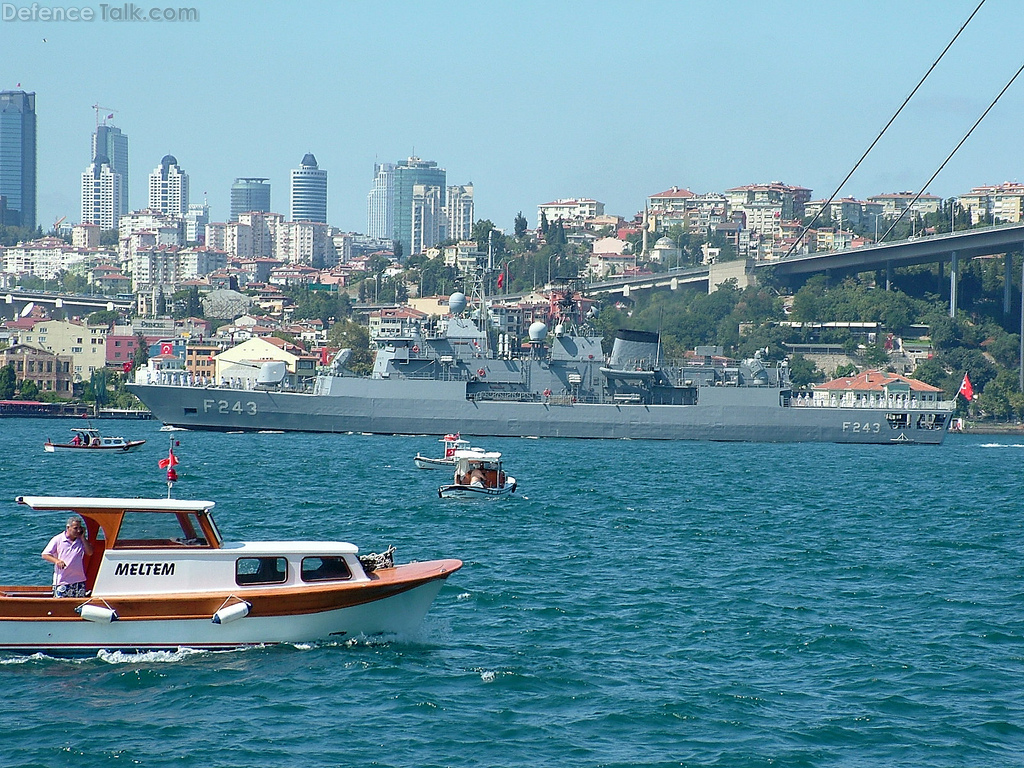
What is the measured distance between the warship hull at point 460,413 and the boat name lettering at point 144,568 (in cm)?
3995

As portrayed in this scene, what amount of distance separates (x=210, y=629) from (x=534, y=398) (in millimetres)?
41737

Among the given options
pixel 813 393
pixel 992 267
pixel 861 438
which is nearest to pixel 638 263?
pixel 992 267

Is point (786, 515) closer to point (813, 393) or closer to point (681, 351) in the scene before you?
point (813, 393)

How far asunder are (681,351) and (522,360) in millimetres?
34728

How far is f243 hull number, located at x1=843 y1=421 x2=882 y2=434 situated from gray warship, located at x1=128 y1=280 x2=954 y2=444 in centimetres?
5

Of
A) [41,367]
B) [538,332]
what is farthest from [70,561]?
[41,367]

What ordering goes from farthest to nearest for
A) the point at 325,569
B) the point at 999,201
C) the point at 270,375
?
the point at 999,201 → the point at 270,375 → the point at 325,569

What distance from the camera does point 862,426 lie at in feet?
186

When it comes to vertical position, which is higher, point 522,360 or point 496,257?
point 496,257

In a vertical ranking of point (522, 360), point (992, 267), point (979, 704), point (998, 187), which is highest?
point (998, 187)

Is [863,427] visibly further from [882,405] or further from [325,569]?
[325,569]

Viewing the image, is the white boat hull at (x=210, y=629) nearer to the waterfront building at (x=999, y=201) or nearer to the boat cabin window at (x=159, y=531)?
the boat cabin window at (x=159, y=531)

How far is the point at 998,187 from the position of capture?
5920 inches

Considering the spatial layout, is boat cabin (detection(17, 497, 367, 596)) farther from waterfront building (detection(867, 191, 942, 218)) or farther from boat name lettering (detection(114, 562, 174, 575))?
waterfront building (detection(867, 191, 942, 218))
